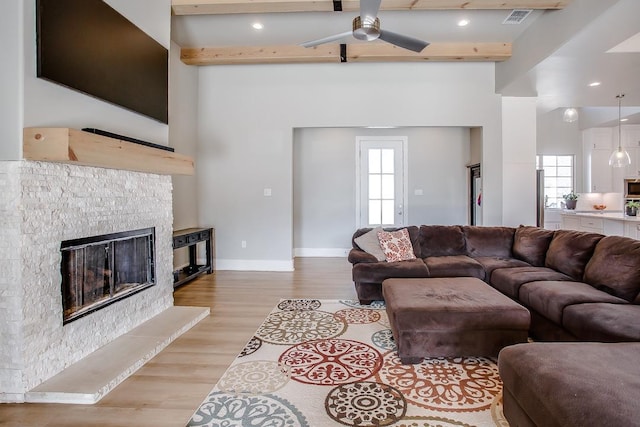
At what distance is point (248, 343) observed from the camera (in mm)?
2861

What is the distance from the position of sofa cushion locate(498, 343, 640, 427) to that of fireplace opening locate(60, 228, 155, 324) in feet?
8.83

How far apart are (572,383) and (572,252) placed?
2422 millimetres

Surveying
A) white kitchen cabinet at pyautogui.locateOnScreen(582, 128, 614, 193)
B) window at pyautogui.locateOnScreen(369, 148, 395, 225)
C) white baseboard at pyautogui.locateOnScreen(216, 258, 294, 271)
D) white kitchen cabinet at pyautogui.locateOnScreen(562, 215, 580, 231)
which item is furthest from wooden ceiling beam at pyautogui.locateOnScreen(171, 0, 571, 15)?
white kitchen cabinet at pyautogui.locateOnScreen(582, 128, 614, 193)

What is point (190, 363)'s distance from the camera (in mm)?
2531

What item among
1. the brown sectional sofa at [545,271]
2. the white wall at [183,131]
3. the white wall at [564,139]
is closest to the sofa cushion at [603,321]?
the brown sectional sofa at [545,271]

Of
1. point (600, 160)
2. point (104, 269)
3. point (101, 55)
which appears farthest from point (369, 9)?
point (600, 160)

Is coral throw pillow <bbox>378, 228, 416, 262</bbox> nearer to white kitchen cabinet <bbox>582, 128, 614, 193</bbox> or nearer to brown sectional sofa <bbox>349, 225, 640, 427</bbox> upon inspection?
brown sectional sofa <bbox>349, 225, 640, 427</bbox>

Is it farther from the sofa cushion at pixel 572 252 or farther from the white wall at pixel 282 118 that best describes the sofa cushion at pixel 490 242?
the white wall at pixel 282 118

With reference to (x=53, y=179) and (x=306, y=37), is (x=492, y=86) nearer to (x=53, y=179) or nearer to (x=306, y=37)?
(x=306, y=37)

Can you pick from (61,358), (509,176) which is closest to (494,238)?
(509,176)

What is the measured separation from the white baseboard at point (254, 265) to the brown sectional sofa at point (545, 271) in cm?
166

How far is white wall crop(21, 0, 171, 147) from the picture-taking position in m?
2.05

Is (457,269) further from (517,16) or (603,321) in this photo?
(517,16)

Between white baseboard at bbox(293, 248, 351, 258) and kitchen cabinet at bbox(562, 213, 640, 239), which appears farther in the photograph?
white baseboard at bbox(293, 248, 351, 258)
